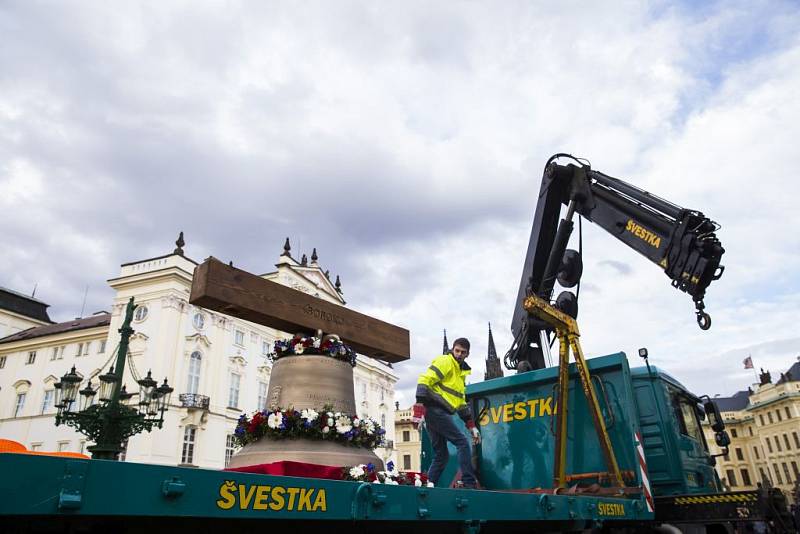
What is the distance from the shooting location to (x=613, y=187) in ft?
28.3

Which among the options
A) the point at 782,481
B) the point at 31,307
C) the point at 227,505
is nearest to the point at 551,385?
the point at 227,505

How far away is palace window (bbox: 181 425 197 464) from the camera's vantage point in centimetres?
2891

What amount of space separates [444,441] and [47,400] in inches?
1435

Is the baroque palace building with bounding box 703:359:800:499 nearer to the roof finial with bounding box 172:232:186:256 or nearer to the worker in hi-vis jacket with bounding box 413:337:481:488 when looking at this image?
the roof finial with bounding box 172:232:186:256

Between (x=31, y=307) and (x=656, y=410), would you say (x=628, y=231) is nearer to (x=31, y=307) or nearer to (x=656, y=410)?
(x=656, y=410)

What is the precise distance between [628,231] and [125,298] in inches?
1203

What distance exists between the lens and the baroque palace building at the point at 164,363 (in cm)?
2909

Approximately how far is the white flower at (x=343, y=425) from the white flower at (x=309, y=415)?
19cm

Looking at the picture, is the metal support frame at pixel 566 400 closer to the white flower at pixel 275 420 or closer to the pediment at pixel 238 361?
the white flower at pixel 275 420

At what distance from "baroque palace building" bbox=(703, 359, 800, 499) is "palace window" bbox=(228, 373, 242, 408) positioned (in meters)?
49.8

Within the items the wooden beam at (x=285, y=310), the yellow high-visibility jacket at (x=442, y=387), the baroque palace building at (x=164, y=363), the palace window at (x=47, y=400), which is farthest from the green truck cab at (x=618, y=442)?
the palace window at (x=47, y=400)

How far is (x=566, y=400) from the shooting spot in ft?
21.9

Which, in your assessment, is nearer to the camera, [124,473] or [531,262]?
[124,473]

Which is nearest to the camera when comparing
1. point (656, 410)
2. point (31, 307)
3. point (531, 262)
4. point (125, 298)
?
point (656, 410)
